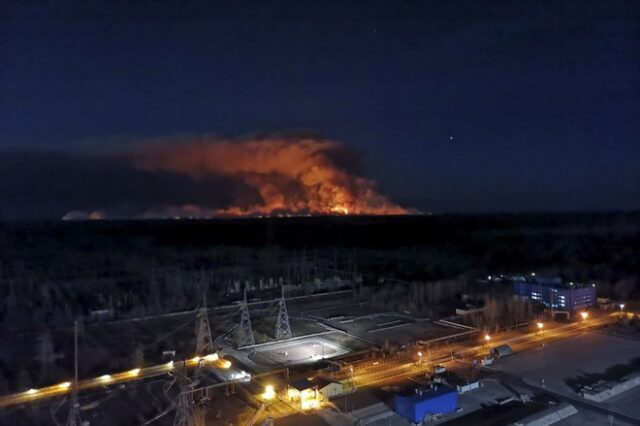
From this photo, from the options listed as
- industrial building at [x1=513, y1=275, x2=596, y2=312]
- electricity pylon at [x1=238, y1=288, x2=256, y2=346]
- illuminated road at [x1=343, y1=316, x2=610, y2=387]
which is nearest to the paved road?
illuminated road at [x1=343, y1=316, x2=610, y2=387]

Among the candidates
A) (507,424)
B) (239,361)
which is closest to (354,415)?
(507,424)

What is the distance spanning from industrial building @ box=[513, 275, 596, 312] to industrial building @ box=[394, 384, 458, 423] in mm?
11704

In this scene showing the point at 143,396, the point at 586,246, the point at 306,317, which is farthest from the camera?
the point at 586,246

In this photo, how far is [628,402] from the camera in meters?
11.0

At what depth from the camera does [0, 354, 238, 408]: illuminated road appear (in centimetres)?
1223

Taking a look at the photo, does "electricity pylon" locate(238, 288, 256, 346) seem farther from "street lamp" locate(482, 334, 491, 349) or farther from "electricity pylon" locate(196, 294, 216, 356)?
"street lamp" locate(482, 334, 491, 349)

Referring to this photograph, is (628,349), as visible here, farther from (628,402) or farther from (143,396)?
(143,396)

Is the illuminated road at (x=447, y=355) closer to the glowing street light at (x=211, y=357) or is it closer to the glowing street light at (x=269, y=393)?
the glowing street light at (x=269, y=393)

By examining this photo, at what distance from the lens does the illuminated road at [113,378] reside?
12.2m

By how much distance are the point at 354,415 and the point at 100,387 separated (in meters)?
6.40

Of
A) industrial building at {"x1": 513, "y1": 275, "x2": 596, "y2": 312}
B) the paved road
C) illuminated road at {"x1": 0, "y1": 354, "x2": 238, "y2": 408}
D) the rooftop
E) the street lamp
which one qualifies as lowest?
the paved road

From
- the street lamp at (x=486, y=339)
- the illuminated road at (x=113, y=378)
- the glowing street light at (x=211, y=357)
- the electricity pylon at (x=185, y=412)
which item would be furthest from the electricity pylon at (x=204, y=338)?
the street lamp at (x=486, y=339)

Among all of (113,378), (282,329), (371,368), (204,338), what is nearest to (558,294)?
(371,368)

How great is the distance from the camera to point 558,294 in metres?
20.6
